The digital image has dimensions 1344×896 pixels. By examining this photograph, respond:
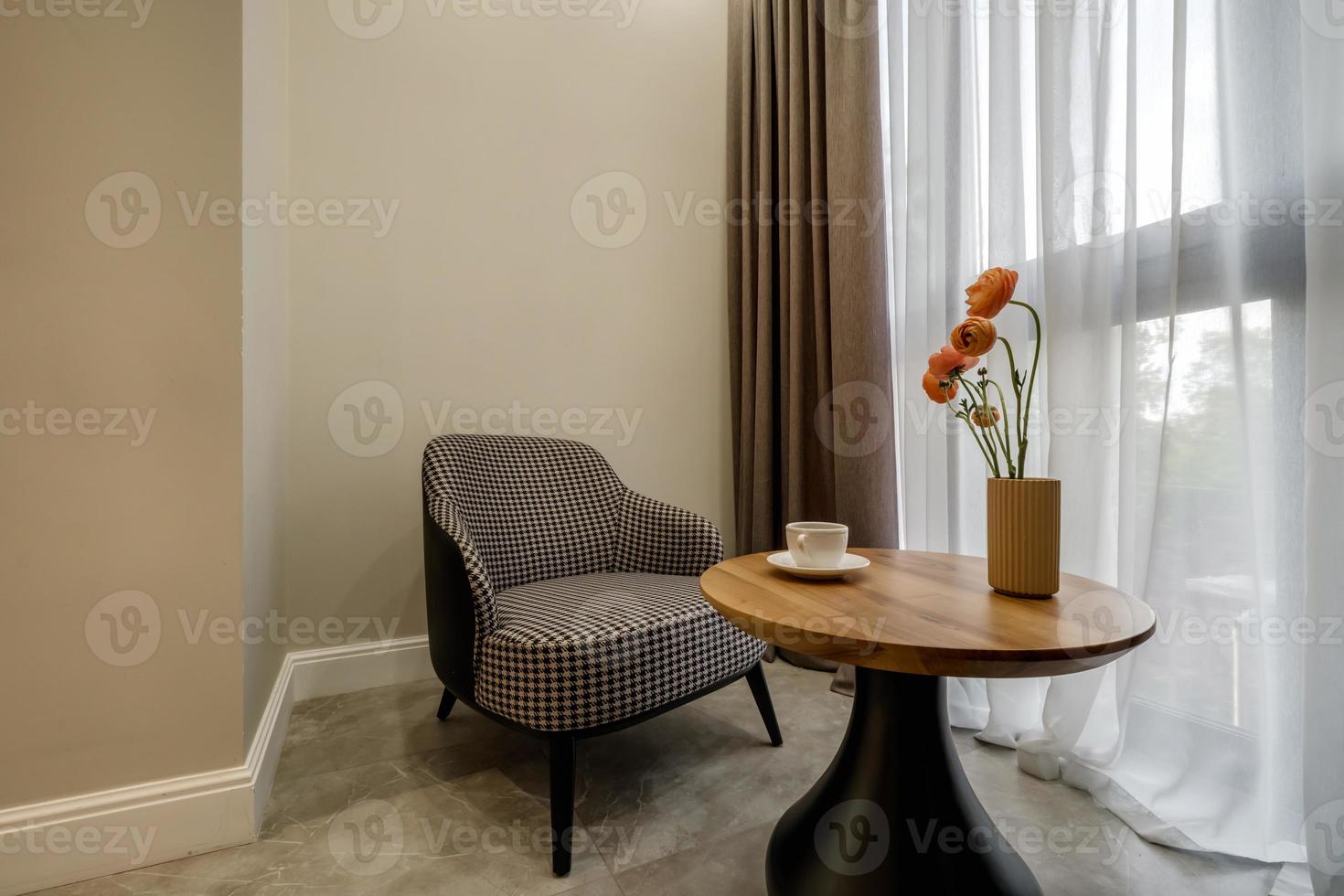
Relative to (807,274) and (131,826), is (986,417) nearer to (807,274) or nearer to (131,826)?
(807,274)

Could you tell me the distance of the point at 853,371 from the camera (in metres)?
1.85

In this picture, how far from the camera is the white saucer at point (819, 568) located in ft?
3.24

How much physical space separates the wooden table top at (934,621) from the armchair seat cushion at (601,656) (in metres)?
0.25

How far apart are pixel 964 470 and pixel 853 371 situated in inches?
17.5

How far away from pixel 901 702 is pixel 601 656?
0.53m

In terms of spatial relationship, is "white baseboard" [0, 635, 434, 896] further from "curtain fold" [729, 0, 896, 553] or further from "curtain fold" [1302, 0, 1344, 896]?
"curtain fold" [1302, 0, 1344, 896]

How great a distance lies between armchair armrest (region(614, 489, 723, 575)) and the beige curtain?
514 millimetres

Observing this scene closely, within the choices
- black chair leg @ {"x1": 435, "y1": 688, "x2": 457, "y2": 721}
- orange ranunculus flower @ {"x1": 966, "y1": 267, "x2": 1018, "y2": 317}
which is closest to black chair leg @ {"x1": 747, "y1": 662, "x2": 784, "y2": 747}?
black chair leg @ {"x1": 435, "y1": 688, "x2": 457, "y2": 721}

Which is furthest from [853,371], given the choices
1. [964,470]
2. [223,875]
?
[223,875]

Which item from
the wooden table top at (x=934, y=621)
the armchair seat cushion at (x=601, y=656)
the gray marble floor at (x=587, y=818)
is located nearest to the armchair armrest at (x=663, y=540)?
the armchair seat cushion at (x=601, y=656)

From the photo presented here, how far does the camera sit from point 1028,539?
0.88m

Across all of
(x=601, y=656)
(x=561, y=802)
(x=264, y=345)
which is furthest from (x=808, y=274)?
(x=561, y=802)

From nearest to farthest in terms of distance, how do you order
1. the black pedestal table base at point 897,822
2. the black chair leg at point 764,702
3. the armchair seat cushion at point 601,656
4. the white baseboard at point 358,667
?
the black pedestal table base at point 897,822, the armchair seat cushion at point 601,656, the black chair leg at point 764,702, the white baseboard at point 358,667

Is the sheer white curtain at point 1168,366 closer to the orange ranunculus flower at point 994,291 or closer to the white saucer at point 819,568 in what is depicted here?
the orange ranunculus flower at point 994,291
